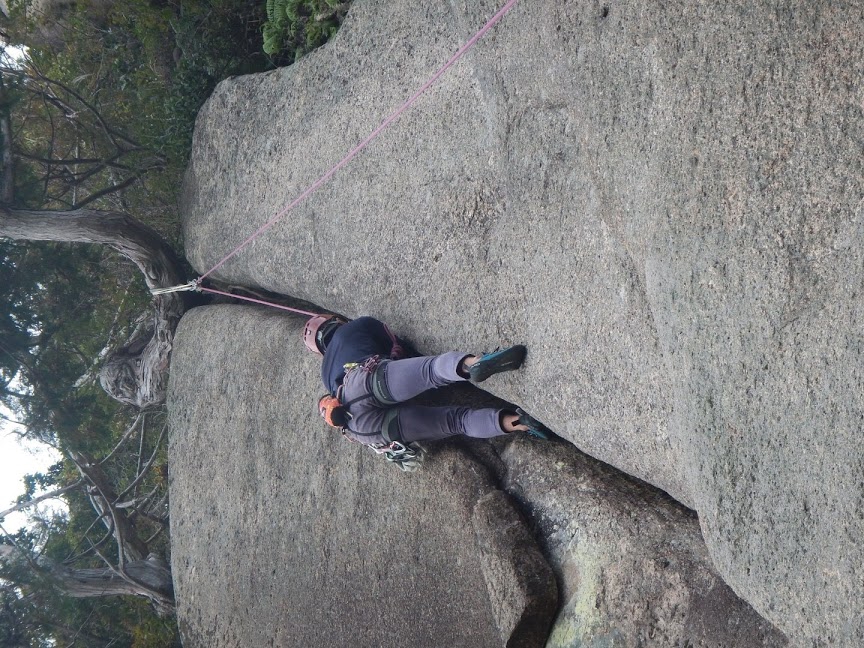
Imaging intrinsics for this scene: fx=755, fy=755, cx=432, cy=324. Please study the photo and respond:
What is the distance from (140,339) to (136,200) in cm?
157

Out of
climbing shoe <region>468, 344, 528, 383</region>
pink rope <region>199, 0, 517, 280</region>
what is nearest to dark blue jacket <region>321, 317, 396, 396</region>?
climbing shoe <region>468, 344, 528, 383</region>

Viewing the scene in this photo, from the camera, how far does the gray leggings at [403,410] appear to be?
14.4ft

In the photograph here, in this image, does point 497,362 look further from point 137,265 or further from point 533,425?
point 137,265

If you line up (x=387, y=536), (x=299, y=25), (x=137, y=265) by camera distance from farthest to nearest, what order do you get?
(x=137, y=265)
(x=299, y=25)
(x=387, y=536)

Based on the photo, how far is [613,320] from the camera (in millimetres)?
3498

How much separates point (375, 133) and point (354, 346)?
56.9 inches

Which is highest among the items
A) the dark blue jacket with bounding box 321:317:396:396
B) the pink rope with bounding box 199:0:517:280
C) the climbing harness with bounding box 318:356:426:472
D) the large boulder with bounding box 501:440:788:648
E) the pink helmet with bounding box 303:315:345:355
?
→ the pink rope with bounding box 199:0:517:280

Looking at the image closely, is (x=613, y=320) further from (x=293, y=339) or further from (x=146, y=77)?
(x=146, y=77)

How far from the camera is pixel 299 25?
6.48 m

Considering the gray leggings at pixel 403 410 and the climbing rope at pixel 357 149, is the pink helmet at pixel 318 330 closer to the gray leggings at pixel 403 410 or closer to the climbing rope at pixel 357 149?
the gray leggings at pixel 403 410

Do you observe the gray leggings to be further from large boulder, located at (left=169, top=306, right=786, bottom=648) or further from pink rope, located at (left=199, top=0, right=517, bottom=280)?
pink rope, located at (left=199, top=0, right=517, bottom=280)

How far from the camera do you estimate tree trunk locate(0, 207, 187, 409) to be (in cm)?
688

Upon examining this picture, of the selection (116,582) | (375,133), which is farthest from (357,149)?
(116,582)

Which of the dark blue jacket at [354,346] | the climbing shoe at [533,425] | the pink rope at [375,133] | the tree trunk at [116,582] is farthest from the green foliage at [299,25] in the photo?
the tree trunk at [116,582]
